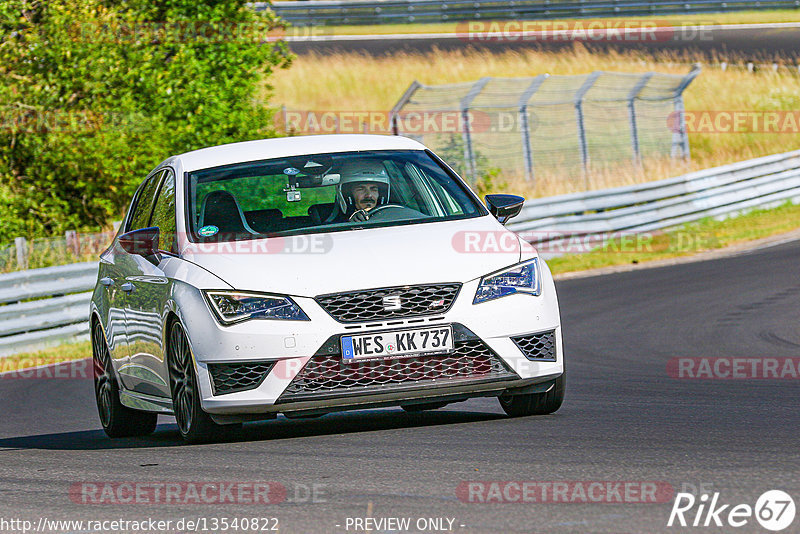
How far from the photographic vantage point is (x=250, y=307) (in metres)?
7.10

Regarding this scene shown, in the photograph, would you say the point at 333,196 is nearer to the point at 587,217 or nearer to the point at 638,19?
the point at 587,217

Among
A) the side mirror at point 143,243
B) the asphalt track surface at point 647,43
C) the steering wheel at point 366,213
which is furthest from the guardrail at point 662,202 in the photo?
the asphalt track surface at point 647,43

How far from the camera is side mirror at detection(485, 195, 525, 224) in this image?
8234 mm

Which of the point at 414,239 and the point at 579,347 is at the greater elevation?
the point at 414,239

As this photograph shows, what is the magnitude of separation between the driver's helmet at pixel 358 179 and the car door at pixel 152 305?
0.96m

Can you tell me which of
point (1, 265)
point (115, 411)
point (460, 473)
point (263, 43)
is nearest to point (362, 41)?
point (263, 43)

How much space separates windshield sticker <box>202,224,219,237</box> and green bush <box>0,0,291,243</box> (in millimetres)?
14511

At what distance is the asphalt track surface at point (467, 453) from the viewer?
17.3 feet

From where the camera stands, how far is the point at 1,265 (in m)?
17.7

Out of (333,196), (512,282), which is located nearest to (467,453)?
(512,282)

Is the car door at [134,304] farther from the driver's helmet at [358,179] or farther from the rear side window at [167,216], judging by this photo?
the driver's helmet at [358,179]

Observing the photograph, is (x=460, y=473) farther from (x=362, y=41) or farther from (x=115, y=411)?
(x=362, y=41)

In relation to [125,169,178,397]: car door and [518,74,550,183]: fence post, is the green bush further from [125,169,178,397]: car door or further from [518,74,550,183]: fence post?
[125,169,178,397]: car door

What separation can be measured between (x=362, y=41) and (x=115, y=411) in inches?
1459
